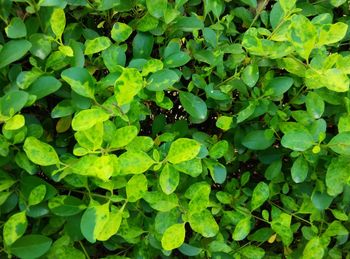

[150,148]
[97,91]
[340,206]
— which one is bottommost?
[340,206]

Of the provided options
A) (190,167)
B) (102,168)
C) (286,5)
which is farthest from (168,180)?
(286,5)

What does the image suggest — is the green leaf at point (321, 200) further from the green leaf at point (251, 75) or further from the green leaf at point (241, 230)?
the green leaf at point (251, 75)

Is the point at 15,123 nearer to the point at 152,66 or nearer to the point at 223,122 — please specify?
the point at 152,66

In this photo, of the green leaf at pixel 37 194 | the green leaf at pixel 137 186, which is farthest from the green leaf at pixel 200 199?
the green leaf at pixel 37 194

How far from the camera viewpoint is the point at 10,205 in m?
1.03

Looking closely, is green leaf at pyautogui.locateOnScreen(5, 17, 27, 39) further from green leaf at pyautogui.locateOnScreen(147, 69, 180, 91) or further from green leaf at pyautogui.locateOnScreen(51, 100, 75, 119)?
green leaf at pyautogui.locateOnScreen(147, 69, 180, 91)

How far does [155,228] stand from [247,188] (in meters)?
0.33

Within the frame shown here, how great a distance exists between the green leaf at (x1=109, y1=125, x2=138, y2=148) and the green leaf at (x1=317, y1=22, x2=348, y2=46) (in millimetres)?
448

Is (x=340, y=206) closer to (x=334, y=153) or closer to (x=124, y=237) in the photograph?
(x=334, y=153)

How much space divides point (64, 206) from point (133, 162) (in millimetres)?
224

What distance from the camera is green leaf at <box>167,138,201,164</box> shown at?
0.92 metres

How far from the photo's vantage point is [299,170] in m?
1.07

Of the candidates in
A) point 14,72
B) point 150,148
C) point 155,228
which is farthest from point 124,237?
point 14,72

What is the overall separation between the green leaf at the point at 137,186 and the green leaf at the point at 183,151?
0.25 feet
